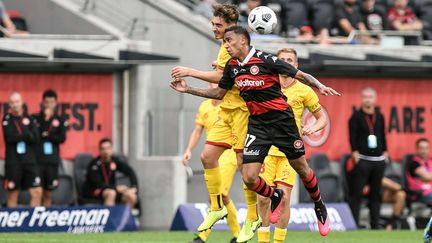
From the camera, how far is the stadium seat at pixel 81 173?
22.5 meters

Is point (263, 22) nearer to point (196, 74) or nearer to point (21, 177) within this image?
point (196, 74)

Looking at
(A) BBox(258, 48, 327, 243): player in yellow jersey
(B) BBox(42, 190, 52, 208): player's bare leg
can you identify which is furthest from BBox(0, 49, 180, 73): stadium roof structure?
(A) BBox(258, 48, 327, 243): player in yellow jersey

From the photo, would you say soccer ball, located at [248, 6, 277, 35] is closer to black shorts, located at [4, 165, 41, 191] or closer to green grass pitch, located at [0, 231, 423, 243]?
green grass pitch, located at [0, 231, 423, 243]

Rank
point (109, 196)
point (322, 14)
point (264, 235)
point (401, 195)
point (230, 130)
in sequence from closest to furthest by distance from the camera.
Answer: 1. point (264, 235)
2. point (230, 130)
3. point (109, 196)
4. point (401, 195)
5. point (322, 14)

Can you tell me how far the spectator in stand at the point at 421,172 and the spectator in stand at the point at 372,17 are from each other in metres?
3.04

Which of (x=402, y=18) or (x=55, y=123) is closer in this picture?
(x=55, y=123)

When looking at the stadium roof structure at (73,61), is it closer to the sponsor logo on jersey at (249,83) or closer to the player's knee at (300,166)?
the player's knee at (300,166)

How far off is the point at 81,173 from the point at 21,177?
161cm

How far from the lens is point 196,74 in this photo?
14.1m

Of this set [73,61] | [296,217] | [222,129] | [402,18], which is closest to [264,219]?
[222,129]

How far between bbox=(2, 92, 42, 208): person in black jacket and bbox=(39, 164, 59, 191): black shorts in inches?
6.8

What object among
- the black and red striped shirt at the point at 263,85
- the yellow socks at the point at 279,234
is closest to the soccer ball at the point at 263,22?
the black and red striped shirt at the point at 263,85

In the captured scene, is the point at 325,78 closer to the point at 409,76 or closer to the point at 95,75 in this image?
the point at 409,76

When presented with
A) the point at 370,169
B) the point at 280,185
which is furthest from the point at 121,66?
the point at 280,185
